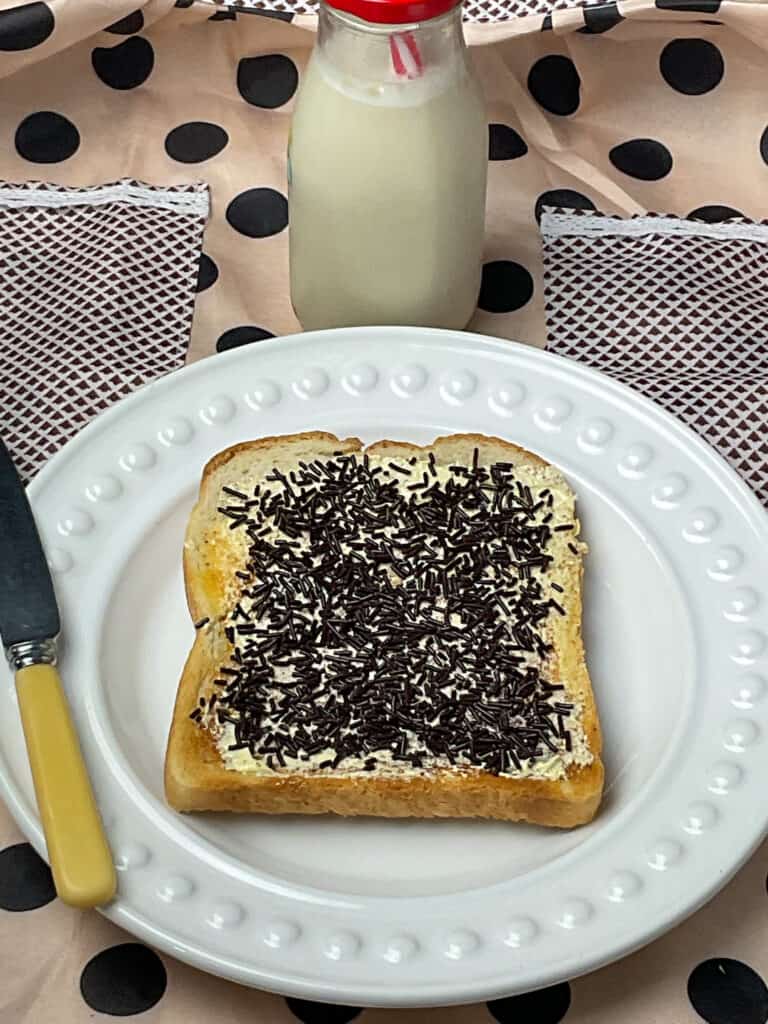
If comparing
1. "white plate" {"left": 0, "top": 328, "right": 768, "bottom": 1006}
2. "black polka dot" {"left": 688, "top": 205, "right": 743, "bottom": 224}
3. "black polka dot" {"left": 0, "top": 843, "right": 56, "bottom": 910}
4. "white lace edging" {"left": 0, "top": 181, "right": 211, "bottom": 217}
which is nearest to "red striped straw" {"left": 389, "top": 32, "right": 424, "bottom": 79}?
"white plate" {"left": 0, "top": 328, "right": 768, "bottom": 1006}

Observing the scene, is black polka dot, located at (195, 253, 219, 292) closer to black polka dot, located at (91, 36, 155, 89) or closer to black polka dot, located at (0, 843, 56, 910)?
black polka dot, located at (91, 36, 155, 89)

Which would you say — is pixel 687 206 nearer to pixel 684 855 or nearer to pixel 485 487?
pixel 485 487

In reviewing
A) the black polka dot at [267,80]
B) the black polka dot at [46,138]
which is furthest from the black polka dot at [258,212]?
the black polka dot at [46,138]

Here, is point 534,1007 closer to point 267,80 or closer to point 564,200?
point 564,200

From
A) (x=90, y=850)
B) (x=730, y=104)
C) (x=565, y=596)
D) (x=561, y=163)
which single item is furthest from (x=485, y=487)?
(x=730, y=104)

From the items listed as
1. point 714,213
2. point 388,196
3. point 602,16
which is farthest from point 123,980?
point 602,16
